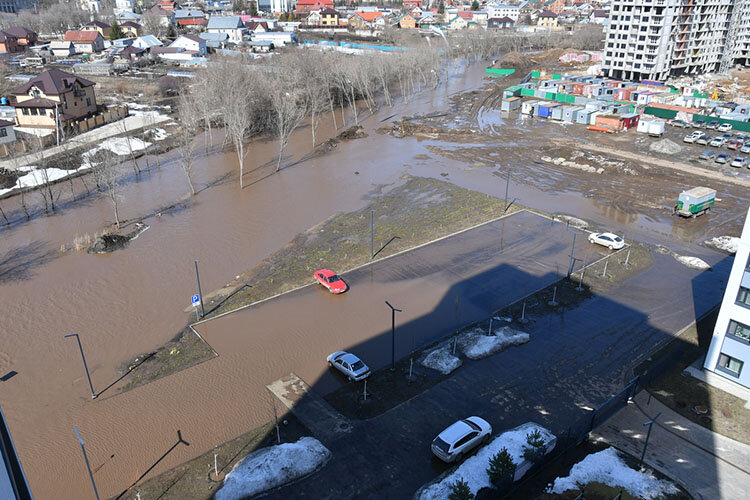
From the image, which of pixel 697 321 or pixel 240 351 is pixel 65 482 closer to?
pixel 240 351

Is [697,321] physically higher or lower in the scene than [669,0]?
lower

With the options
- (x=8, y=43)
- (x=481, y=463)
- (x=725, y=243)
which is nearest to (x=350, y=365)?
(x=481, y=463)

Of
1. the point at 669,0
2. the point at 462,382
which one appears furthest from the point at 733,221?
the point at 669,0

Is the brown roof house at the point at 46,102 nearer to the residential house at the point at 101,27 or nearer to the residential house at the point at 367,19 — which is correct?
the residential house at the point at 101,27

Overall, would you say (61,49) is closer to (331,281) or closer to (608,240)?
(331,281)

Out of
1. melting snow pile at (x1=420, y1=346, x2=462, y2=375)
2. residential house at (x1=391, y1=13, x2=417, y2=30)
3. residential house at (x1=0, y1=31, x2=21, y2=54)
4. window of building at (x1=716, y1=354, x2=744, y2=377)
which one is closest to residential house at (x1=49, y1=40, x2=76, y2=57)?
residential house at (x1=0, y1=31, x2=21, y2=54)

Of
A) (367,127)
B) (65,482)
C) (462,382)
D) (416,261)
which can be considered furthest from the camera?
(367,127)

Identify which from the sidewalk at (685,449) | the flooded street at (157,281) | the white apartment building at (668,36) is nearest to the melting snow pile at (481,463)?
the sidewalk at (685,449)
